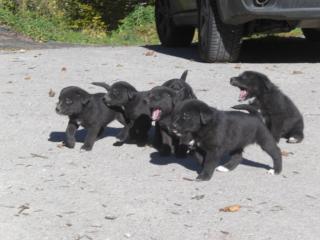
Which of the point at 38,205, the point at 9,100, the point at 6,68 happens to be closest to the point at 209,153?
the point at 38,205

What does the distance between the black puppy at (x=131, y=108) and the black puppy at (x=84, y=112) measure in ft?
0.36

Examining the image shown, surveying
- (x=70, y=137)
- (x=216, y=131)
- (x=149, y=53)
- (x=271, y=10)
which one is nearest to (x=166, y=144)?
(x=216, y=131)

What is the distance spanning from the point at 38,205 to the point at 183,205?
1066mm

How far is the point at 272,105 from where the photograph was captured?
696 cm

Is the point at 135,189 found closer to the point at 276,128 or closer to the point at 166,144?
the point at 166,144

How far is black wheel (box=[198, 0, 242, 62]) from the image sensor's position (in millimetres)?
10602

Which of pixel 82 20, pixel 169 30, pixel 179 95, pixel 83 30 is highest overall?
pixel 179 95

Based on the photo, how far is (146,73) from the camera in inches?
419

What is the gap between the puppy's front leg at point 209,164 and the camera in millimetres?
5832

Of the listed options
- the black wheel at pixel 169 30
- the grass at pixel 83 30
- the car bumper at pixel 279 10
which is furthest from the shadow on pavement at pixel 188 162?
the grass at pixel 83 30

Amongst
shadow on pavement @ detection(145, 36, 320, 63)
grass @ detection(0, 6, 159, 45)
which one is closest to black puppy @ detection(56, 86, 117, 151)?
shadow on pavement @ detection(145, 36, 320, 63)

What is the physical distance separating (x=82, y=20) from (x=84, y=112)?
14627 mm

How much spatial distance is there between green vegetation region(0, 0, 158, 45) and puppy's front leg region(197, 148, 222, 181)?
1118cm

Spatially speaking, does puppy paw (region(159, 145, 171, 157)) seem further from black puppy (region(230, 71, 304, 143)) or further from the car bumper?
the car bumper
